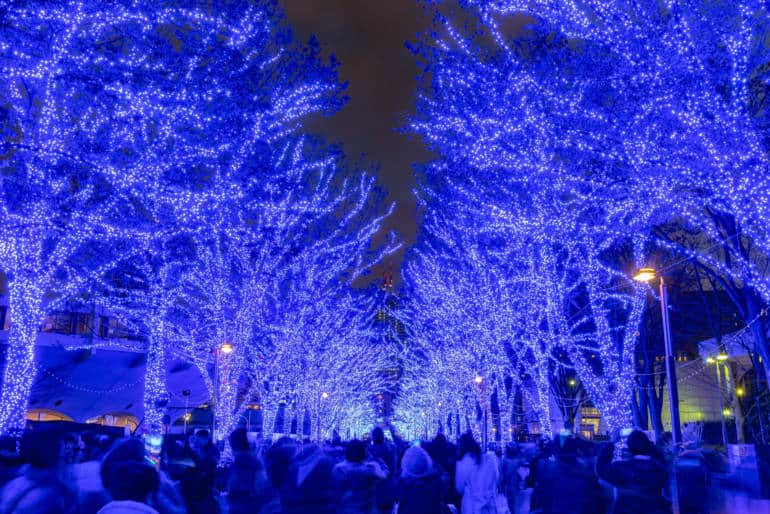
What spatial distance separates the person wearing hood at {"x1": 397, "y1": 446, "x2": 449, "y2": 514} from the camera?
619cm

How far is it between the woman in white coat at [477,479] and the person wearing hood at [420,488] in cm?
366

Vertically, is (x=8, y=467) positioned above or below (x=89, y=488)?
above

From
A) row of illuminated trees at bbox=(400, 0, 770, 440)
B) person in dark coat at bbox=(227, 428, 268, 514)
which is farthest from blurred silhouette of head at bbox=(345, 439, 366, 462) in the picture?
row of illuminated trees at bbox=(400, 0, 770, 440)

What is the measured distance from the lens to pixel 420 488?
6.23 meters

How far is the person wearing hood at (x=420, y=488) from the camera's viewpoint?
6.19 meters

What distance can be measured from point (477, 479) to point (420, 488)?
3.97 m

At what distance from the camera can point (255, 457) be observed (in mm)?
7328

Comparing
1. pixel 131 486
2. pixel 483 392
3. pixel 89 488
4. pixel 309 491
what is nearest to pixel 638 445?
pixel 309 491

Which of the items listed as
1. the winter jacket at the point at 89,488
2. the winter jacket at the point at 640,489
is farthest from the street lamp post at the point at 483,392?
the winter jacket at the point at 89,488

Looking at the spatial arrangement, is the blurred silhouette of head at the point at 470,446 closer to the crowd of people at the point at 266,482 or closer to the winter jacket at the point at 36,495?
the crowd of people at the point at 266,482

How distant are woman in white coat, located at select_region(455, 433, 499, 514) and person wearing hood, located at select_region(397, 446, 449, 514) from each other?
144 inches

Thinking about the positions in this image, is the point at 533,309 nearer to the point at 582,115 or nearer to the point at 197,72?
the point at 582,115

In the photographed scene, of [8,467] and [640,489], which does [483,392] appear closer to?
[8,467]

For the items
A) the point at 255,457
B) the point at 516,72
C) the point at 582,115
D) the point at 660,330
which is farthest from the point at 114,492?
the point at 660,330
